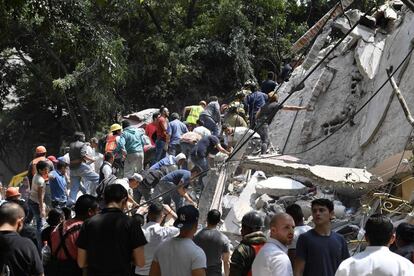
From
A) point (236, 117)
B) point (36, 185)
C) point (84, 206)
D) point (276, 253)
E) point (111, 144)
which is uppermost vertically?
point (84, 206)

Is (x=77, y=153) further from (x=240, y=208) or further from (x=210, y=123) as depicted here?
(x=210, y=123)

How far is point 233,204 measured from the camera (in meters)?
12.1

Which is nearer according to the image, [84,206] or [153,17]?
[84,206]

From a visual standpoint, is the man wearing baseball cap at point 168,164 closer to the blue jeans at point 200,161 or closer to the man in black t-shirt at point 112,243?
the blue jeans at point 200,161

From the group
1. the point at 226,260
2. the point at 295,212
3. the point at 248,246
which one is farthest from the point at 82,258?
the point at 295,212

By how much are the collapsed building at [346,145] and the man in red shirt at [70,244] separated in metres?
3.29

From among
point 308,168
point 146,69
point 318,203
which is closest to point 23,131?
point 146,69

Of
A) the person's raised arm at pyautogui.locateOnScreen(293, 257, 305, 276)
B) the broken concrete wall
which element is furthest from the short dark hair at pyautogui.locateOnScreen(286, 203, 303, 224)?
the broken concrete wall

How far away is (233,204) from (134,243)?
21.6 ft

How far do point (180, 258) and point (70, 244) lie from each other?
1059mm

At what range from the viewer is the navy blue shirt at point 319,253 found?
575 cm

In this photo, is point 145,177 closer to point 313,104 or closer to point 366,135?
point 366,135

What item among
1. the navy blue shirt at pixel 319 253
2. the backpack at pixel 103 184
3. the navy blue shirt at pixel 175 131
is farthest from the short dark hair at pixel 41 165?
the navy blue shirt at pixel 319 253

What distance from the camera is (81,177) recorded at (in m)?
12.3
